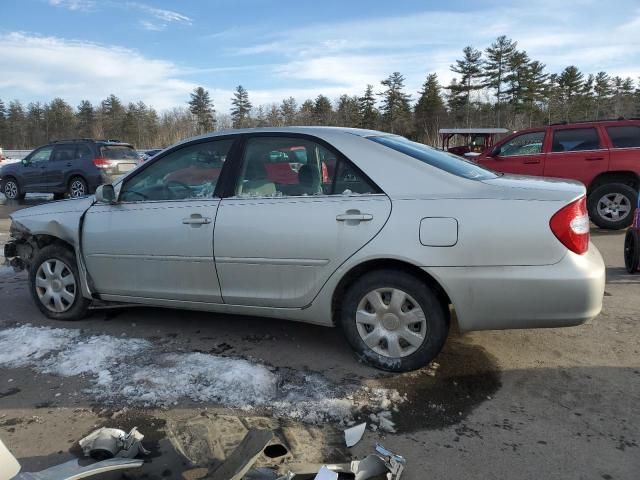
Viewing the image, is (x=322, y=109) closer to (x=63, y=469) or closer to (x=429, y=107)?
(x=429, y=107)

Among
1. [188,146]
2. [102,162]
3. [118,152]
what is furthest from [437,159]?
[118,152]

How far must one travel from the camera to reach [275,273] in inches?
144

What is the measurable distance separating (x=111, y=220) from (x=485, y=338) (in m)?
3.17

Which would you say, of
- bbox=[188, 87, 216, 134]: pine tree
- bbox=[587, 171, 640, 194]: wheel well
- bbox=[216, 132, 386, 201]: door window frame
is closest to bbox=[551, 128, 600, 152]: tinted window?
bbox=[587, 171, 640, 194]: wheel well

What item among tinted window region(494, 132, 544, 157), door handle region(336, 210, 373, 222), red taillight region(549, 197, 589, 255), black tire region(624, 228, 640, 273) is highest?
tinted window region(494, 132, 544, 157)

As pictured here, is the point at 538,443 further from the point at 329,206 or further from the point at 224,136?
the point at 224,136

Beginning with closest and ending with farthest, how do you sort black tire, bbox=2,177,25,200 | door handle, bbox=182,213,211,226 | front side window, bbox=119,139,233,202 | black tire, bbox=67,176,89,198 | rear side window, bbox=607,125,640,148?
door handle, bbox=182,213,211,226 < front side window, bbox=119,139,233,202 < rear side window, bbox=607,125,640,148 < black tire, bbox=67,176,89,198 < black tire, bbox=2,177,25,200

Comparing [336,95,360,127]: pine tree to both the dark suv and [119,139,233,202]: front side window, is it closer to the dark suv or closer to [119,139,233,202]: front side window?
the dark suv

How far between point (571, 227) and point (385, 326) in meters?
1.30

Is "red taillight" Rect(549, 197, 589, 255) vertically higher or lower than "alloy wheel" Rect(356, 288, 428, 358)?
higher

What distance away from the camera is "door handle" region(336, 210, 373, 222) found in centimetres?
338

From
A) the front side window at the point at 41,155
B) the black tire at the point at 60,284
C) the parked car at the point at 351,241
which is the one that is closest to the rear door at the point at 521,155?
the parked car at the point at 351,241

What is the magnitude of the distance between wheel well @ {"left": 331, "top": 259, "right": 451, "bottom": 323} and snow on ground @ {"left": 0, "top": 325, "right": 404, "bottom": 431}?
0.64 m

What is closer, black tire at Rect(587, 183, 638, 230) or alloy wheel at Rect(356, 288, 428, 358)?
alloy wheel at Rect(356, 288, 428, 358)
